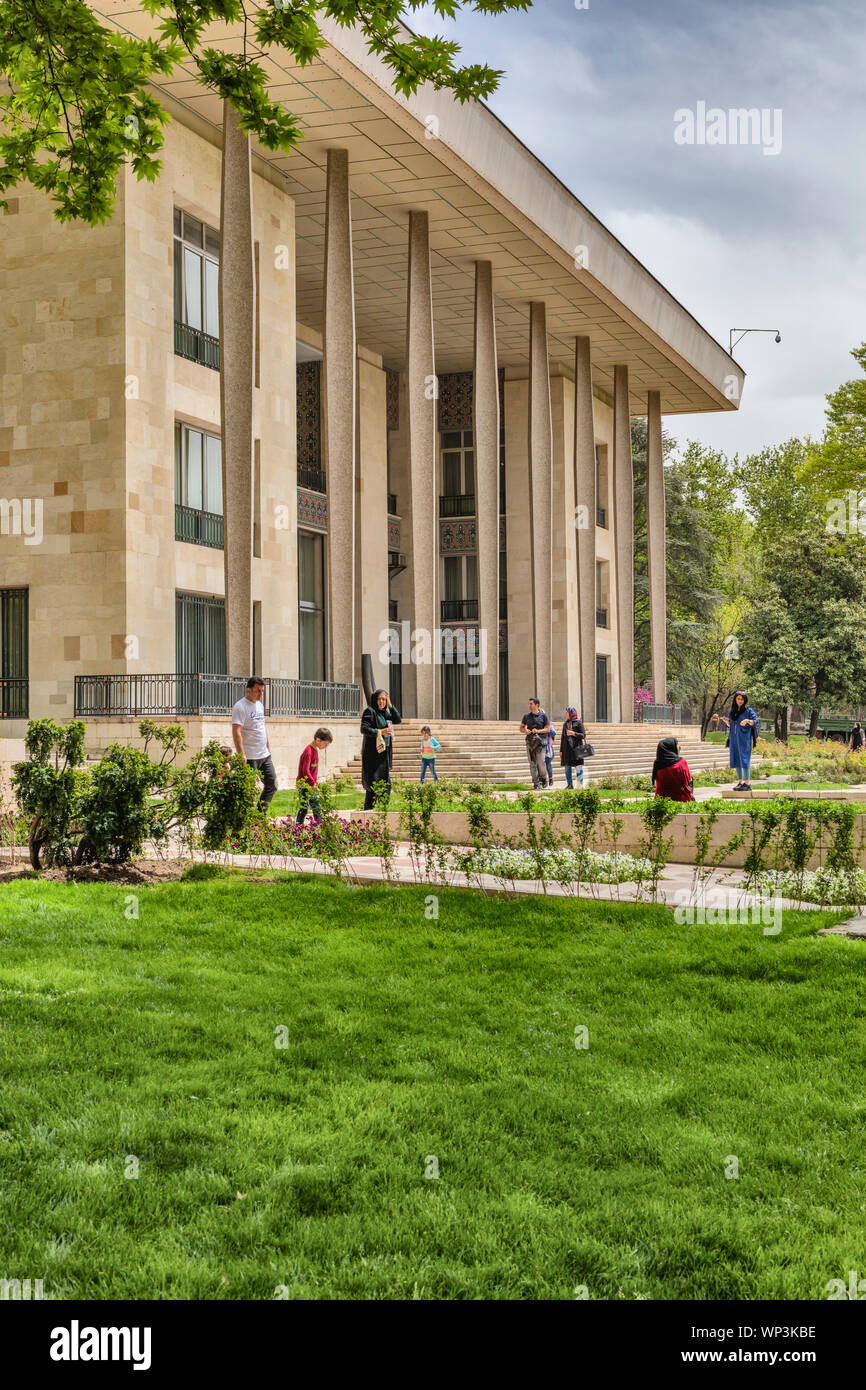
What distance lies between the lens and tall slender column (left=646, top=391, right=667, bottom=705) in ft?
150

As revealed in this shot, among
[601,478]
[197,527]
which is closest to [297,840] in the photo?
[197,527]

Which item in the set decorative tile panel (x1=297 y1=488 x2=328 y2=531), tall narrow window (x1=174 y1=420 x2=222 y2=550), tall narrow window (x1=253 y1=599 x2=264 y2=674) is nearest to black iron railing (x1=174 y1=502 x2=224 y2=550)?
tall narrow window (x1=174 y1=420 x2=222 y2=550)

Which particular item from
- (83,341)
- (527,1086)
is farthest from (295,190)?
(527,1086)

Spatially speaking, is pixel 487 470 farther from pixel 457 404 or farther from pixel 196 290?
pixel 196 290

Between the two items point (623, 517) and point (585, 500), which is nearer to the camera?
point (585, 500)

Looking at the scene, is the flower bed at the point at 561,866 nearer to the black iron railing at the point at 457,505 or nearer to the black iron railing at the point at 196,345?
the black iron railing at the point at 196,345

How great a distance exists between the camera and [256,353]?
27734 millimetres

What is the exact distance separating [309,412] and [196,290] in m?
12.7

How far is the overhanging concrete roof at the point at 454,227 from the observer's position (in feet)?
80.4

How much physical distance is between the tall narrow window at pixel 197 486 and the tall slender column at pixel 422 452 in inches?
262

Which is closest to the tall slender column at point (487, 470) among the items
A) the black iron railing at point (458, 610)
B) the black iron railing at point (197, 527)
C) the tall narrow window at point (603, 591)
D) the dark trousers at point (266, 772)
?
the black iron railing at point (458, 610)

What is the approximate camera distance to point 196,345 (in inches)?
1018

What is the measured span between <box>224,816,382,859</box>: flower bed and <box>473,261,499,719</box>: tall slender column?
22050mm
